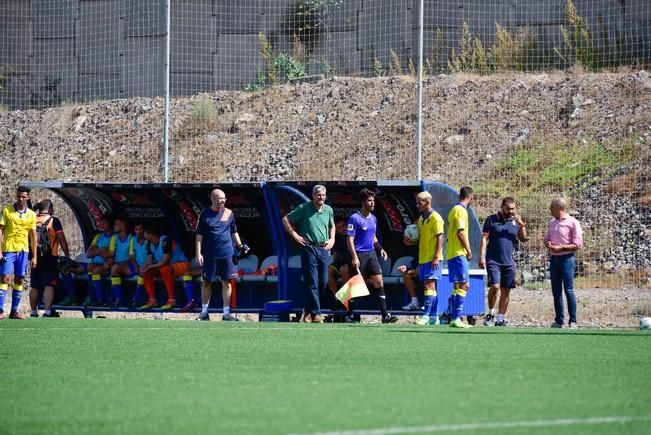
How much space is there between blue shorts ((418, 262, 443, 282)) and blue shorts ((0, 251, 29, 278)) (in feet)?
20.4

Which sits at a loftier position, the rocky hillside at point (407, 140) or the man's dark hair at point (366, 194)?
the rocky hillside at point (407, 140)

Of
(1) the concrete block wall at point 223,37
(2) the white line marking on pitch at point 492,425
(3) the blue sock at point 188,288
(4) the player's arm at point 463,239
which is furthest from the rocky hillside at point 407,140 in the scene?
(2) the white line marking on pitch at point 492,425

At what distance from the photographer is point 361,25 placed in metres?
27.0

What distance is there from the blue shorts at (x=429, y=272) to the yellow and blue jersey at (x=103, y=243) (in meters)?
6.36

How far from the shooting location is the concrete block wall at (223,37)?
2598 centimetres

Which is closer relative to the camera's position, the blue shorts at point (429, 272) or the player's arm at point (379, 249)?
the blue shorts at point (429, 272)

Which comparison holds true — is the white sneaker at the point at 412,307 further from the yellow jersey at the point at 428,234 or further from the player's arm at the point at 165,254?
the player's arm at the point at 165,254

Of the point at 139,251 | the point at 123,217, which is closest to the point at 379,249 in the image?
the point at 139,251

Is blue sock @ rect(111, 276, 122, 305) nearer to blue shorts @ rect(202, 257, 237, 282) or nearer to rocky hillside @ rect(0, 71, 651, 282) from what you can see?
blue shorts @ rect(202, 257, 237, 282)

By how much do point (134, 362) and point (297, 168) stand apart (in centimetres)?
1762

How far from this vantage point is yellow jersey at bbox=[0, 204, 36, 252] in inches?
728

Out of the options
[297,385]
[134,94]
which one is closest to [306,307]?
[297,385]

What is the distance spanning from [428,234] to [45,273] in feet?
22.4

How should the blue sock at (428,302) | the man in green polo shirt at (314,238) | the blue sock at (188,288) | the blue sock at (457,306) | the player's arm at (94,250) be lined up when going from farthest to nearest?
1. the player's arm at (94,250)
2. the blue sock at (188,288)
3. the man in green polo shirt at (314,238)
4. the blue sock at (428,302)
5. the blue sock at (457,306)
